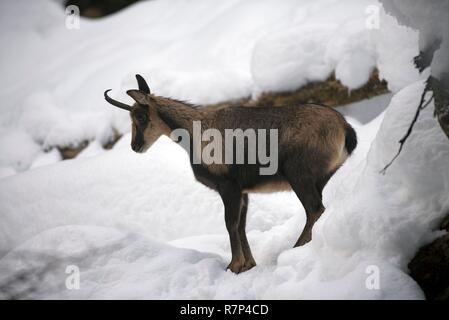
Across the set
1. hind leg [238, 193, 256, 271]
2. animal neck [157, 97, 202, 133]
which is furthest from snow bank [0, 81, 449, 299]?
animal neck [157, 97, 202, 133]

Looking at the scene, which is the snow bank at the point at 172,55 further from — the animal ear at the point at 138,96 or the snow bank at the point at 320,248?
the animal ear at the point at 138,96

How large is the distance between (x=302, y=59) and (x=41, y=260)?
487 centimetres

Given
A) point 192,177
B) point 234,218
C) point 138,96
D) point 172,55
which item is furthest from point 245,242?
point 172,55

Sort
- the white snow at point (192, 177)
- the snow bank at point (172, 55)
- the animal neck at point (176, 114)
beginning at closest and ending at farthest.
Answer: the white snow at point (192, 177) → the animal neck at point (176, 114) → the snow bank at point (172, 55)

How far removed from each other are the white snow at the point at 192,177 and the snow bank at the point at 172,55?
0.03m

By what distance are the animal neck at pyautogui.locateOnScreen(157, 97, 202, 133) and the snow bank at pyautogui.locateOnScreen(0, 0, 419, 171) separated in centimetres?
196

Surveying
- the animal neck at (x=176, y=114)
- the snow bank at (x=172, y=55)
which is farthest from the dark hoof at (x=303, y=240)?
the snow bank at (x=172, y=55)

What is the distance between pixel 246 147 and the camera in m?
4.31

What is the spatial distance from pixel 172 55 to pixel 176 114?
6.22 meters

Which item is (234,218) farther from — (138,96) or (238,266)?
(138,96)

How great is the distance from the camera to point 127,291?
12.1 feet

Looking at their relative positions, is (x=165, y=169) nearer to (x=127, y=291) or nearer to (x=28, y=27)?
(x=127, y=291)

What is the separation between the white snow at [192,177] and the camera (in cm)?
351
